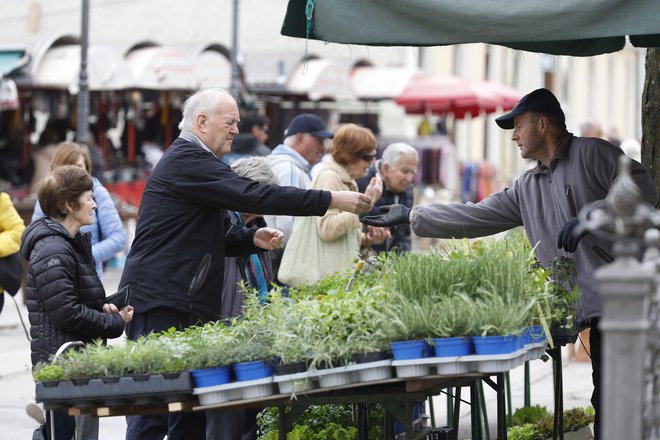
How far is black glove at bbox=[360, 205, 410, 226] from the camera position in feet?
20.3

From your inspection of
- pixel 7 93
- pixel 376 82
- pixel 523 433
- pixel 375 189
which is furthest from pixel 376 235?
pixel 376 82

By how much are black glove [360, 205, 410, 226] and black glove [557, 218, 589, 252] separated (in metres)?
0.94

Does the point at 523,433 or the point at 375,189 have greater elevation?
the point at 375,189

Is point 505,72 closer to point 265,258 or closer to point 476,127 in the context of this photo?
point 476,127

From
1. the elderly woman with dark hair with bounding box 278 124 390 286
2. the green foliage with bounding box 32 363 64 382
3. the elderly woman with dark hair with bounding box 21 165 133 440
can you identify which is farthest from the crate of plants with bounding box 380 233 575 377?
the elderly woman with dark hair with bounding box 278 124 390 286

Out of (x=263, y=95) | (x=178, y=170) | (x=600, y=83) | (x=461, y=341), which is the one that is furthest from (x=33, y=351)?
(x=600, y=83)

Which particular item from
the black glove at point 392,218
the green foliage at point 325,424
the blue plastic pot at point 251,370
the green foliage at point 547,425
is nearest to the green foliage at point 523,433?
the green foliage at point 547,425

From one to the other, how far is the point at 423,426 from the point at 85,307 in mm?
1718

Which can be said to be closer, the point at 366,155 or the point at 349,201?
the point at 349,201

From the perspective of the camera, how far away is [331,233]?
7949 mm

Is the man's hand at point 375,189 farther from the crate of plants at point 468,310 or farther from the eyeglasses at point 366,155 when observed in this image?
the crate of plants at point 468,310

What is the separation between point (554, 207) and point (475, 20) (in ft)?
4.42

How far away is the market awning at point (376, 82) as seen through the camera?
2312cm

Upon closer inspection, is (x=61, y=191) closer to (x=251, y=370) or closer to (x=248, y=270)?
(x=248, y=270)
